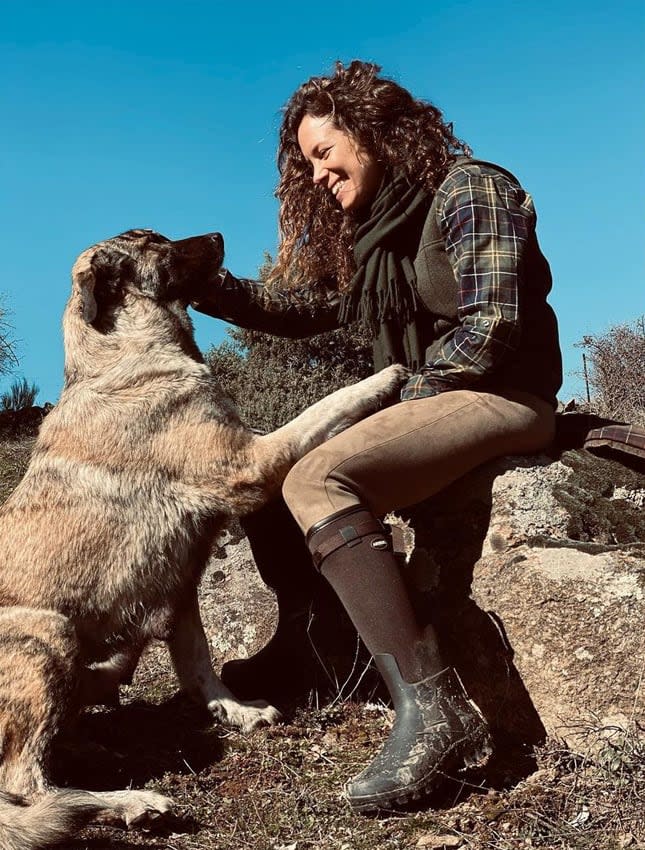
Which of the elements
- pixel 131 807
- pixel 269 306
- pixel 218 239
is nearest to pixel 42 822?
pixel 131 807

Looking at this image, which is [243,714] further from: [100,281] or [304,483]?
[100,281]

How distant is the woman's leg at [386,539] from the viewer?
10.4 ft

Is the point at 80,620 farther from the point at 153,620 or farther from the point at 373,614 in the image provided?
the point at 373,614

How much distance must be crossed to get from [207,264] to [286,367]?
5.73m

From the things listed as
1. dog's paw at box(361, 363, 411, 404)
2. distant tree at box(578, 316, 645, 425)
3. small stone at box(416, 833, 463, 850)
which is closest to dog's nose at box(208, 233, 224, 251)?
dog's paw at box(361, 363, 411, 404)

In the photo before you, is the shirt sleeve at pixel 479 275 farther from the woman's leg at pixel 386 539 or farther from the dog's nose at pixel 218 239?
the dog's nose at pixel 218 239

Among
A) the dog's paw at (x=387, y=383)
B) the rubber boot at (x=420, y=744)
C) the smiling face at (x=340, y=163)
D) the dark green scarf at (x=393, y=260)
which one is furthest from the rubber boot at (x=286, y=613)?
the smiling face at (x=340, y=163)

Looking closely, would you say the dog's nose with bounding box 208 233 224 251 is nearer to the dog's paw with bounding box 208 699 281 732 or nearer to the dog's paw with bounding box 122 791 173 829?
the dog's paw with bounding box 208 699 281 732

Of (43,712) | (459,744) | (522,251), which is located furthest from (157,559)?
(522,251)

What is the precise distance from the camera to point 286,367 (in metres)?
10.5

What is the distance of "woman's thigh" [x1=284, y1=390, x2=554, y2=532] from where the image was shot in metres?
3.49

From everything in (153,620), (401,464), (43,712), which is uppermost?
(401,464)

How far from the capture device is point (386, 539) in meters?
3.43

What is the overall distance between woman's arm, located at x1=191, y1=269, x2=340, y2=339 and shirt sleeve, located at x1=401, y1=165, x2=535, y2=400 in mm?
1274
